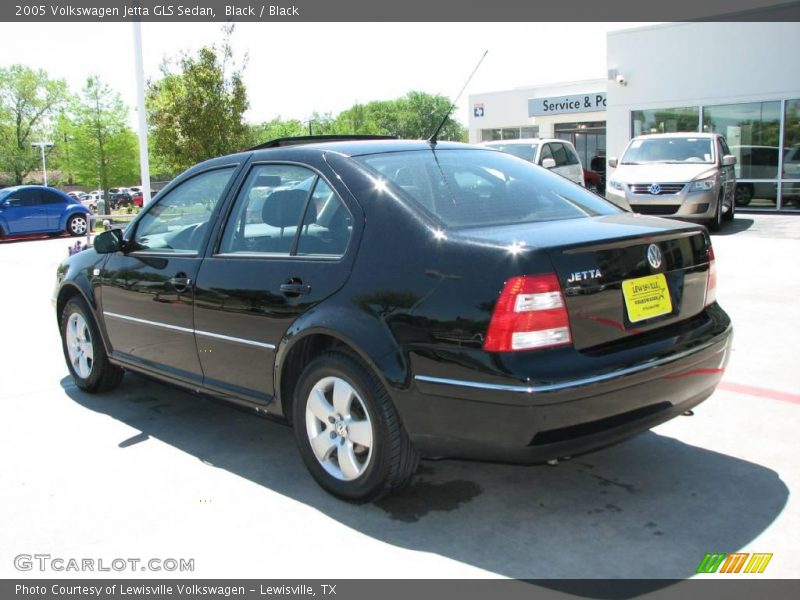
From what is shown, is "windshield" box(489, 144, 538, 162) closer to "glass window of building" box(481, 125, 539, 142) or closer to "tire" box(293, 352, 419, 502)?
"tire" box(293, 352, 419, 502)

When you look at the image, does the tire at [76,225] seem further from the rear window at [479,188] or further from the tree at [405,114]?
the tree at [405,114]

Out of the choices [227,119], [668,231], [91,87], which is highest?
[91,87]

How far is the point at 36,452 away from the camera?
4.39 meters

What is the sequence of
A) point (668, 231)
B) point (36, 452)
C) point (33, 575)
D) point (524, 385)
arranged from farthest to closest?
point (36, 452), point (668, 231), point (33, 575), point (524, 385)

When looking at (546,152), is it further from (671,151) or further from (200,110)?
(200,110)

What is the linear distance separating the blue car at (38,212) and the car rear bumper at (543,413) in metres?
20.6

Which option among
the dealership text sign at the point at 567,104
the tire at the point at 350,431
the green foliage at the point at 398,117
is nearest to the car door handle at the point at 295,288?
the tire at the point at 350,431

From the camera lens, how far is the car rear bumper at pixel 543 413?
2.91 meters

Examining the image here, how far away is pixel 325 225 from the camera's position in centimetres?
370

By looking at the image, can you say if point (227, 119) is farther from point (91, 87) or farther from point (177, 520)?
point (91, 87)

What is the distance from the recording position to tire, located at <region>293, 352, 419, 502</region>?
3309 millimetres

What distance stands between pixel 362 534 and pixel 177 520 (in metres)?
0.88

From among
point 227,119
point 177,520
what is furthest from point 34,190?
point 177,520

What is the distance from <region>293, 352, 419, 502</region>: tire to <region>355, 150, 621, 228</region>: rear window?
2.68 ft
